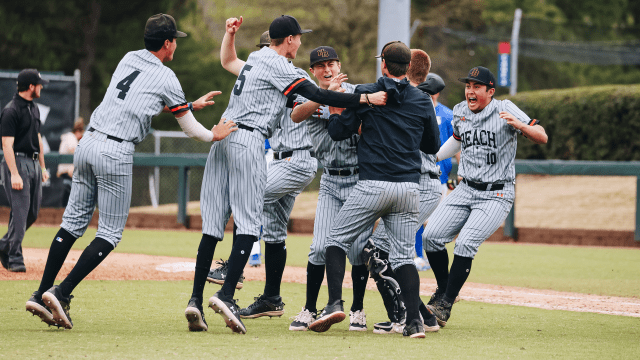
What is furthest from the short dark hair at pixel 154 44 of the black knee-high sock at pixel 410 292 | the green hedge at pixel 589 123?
the green hedge at pixel 589 123

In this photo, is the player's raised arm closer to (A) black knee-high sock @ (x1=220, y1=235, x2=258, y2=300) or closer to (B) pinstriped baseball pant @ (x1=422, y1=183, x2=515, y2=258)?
(A) black knee-high sock @ (x1=220, y1=235, x2=258, y2=300)

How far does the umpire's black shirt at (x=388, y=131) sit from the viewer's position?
5016mm

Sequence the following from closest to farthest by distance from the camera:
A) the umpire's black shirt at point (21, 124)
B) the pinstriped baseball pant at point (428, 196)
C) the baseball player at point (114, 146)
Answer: the baseball player at point (114, 146) → the pinstriped baseball pant at point (428, 196) → the umpire's black shirt at point (21, 124)

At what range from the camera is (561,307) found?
679 cm

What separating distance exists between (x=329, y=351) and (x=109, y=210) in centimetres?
176

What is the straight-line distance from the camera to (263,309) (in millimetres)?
5824

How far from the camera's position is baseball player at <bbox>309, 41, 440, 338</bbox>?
5.01 m

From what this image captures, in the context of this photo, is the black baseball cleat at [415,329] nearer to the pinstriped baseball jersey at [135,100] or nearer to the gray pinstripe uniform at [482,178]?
the gray pinstripe uniform at [482,178]

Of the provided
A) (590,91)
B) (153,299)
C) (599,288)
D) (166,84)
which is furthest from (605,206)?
(166,84)

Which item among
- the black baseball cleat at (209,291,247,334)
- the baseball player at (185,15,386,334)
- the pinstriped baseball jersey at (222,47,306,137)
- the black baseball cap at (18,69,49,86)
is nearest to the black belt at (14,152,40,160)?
the black baseball cap at (18,69,49,86)

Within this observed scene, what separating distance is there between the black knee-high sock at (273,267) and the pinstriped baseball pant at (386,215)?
78 cm

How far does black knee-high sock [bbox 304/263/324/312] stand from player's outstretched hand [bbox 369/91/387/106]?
1249 mm

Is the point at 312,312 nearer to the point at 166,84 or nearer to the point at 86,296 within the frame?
the point at 166,84

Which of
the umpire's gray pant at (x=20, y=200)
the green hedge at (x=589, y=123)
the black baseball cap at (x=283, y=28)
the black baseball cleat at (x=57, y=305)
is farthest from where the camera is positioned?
the green hedge at (x=589, y=123)
